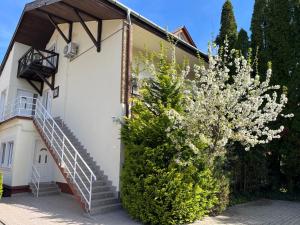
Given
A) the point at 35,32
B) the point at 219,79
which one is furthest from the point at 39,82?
the point at 219,79

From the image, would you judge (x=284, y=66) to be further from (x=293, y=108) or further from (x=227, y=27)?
(x=227, y=27)

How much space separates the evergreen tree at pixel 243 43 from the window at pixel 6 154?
1186 centimetres

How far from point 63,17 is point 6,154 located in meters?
7.36

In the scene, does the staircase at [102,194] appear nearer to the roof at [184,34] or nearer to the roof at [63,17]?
the roof at [63,17]

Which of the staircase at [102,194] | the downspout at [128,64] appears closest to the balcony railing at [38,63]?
the downspout at [128,64]

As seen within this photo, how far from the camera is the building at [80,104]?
10.5 meters

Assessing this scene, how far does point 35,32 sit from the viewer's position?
17.6 metres

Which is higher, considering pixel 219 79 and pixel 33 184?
pixel 219 79

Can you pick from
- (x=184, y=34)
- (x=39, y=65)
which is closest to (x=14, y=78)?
(x=39, y=65)

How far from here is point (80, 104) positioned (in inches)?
522

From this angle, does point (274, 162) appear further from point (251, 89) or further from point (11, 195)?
point (11, 195)

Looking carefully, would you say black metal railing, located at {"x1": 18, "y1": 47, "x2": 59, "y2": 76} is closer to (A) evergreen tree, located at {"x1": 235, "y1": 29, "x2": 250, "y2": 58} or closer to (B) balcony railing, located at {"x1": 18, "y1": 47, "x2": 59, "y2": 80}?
(B) balcony railing, located at {"x1": 18, "y1": 47, "x2": 59, "y2": 80}

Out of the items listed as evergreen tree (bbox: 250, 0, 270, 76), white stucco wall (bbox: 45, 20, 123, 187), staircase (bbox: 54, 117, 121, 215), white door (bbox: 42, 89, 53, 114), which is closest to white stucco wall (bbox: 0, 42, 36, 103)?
white door (bbox: 42, 89, 53, 114)

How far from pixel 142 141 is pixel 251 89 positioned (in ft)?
13.3
